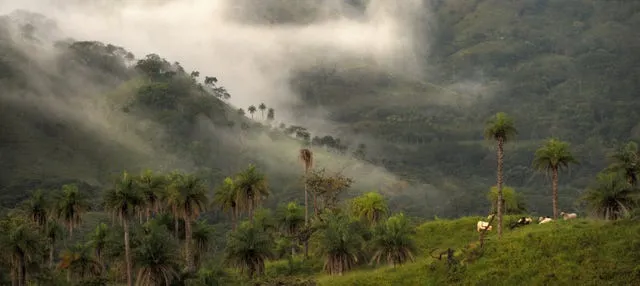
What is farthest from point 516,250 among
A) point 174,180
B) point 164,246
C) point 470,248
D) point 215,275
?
point 174,180

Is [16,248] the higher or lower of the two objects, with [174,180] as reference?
lower

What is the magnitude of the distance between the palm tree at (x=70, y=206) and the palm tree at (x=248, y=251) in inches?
1382

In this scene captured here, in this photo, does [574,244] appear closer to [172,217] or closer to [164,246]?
[164,246]

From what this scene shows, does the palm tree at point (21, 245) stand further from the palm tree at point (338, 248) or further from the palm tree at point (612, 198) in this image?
the palm tree at point (612, 198)

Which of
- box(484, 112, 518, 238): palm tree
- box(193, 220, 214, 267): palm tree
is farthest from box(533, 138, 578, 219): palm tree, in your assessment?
box(193, 220, 214, 267): palm tree

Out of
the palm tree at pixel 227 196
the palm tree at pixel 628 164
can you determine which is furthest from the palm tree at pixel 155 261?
the palm tree at pixel 628 164

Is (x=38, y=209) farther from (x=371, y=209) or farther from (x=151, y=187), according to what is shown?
(x=371, y=209)

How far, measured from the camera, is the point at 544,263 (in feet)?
273

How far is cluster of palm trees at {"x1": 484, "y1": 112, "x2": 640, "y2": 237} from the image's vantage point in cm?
9925

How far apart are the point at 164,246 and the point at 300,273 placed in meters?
36.2

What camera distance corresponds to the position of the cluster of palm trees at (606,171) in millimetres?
99250

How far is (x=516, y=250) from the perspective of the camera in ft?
293

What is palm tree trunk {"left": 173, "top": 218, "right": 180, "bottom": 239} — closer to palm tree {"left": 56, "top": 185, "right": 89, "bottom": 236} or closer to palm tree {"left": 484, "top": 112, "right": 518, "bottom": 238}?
palm tree {"left": 56, "top": 185, "right": 89, "bottom": 236}

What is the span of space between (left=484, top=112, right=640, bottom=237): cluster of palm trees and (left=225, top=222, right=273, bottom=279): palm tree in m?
39.6
